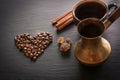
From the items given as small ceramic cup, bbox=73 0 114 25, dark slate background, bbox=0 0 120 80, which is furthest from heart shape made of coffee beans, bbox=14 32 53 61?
small ceramic cup, bbox=73 0 114 25

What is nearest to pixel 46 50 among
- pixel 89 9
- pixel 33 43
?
pixel 33 43

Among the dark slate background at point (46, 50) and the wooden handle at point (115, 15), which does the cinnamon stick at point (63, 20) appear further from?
the wooden handle at point (115, 15)

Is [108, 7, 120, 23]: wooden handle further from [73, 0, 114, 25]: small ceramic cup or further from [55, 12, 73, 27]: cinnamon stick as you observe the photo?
[55, 12, 73, 27]: cinnamon stick

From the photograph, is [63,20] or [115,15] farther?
[63,20]

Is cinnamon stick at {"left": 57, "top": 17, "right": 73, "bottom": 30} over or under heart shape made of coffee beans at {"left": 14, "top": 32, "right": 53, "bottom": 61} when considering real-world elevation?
over

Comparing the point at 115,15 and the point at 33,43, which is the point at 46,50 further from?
the point at 115,15

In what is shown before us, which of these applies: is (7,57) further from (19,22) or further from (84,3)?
(84,3)

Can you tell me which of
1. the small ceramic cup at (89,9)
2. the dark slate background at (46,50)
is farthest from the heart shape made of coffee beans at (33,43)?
the small ceramic cup at (89,9)

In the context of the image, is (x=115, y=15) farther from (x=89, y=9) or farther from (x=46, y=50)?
(x=46, y=50)
